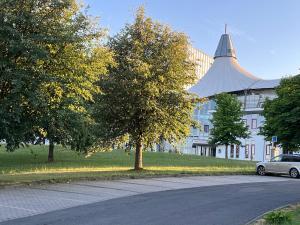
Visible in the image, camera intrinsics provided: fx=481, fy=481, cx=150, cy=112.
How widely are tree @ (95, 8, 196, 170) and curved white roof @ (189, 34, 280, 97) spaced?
79.5 meters

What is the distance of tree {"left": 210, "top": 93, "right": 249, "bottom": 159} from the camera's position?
6125cm

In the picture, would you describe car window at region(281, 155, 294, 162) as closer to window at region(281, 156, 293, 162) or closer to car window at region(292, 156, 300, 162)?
window at region(281, 156, 293, 162)

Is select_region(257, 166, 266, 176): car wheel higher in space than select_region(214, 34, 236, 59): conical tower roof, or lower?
lower

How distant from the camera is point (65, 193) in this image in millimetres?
15555

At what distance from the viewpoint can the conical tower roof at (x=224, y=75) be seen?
109688mm

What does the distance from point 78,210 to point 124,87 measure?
43.0 ft

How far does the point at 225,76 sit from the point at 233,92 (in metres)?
10.7

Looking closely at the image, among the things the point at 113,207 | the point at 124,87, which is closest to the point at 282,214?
the point at 113,207

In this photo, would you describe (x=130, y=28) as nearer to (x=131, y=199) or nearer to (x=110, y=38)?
(x=110, y=38)

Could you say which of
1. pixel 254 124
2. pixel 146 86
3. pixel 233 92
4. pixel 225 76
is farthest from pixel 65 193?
pixel 225 76

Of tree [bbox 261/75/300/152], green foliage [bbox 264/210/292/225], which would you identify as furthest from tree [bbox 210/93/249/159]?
green foliage [bbox 264/210/292/225]

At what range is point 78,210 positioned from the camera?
11961 millimetres

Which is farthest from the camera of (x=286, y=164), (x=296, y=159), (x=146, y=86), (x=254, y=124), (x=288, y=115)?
(x=254, y=124)

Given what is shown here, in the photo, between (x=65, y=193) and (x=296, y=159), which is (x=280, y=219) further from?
(x=296, y=159)
